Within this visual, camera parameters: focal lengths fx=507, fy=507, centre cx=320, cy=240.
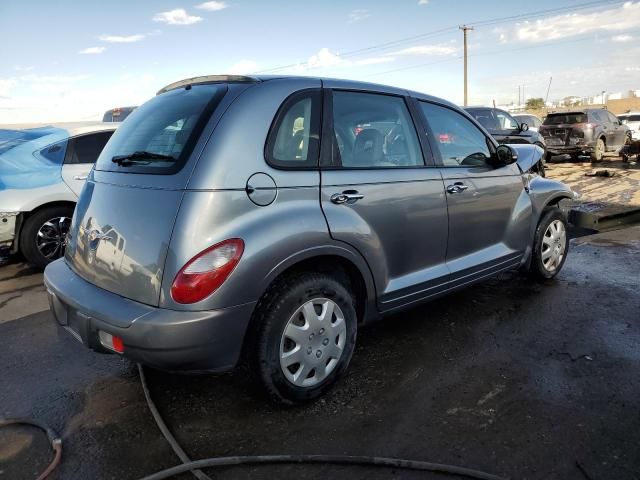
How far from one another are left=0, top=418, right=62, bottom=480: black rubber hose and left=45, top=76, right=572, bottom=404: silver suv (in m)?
0.50

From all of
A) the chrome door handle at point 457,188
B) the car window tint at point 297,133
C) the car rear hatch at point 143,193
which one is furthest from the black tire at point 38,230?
the chrome door handle at point 457,188

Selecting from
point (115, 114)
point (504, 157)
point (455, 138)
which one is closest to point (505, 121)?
point (115, 114)

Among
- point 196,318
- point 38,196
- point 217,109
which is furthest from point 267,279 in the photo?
point 38,196

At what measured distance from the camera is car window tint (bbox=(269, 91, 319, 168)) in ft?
8.76

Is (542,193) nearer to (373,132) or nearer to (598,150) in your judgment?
(373,132)

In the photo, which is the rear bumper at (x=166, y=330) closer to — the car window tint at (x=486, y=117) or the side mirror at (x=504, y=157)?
the side mirror at (x=504, y=157)

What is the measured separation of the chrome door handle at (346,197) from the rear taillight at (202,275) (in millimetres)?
730

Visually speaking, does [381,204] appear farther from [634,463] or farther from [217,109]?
[634,463]

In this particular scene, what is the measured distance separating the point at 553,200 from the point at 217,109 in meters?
3.41

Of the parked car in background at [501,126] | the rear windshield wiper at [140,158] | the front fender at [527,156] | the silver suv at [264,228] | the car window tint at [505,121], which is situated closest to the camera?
the silver suv at [264,228]

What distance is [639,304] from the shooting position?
423 cm

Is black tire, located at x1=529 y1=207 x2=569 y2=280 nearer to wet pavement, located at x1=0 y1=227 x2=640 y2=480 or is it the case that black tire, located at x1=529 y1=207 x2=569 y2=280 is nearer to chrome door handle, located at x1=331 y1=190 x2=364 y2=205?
wet pavement, located at x1=0 y1=227 x2=640 y2=480

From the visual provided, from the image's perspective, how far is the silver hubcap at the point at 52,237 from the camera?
226 inches

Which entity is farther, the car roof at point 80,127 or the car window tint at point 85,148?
the car roof at point 80,127
